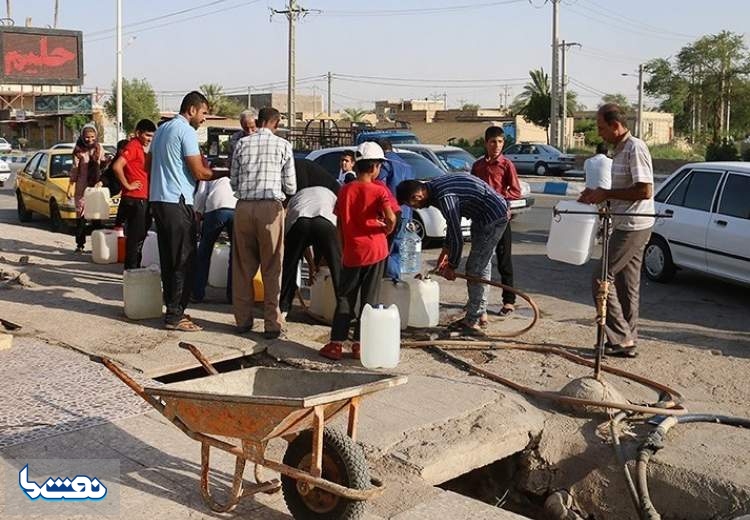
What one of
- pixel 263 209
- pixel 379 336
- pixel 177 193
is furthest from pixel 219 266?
pixel 379 336

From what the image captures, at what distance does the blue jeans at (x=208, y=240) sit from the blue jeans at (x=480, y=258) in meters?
2.63

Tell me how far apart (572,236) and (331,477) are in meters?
4.27

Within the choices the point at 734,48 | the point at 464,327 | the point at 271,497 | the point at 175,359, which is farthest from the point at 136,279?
the point at 734,48

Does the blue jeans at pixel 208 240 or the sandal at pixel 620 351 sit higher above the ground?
the blue jeans at pixel 208 240

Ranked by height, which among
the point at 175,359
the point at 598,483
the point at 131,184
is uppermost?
the point at 131,184

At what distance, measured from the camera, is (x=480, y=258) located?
321 inches

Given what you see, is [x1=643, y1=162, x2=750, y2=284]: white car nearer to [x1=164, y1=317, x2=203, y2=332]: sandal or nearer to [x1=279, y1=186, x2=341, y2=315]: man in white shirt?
[x1=279, y1=186, x2=341, y2=315]: man in white shirt

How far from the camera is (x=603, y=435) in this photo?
5.90 m

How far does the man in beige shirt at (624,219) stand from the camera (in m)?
7.23

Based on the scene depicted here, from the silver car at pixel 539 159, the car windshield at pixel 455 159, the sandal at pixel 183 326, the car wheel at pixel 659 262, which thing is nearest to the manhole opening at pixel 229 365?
the sandal at pixel 183 326

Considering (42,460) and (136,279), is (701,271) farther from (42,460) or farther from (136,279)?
(42,460)

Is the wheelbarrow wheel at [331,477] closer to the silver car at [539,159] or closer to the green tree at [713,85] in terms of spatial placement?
the silver car at [539,159]

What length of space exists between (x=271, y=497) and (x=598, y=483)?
2.18 meters

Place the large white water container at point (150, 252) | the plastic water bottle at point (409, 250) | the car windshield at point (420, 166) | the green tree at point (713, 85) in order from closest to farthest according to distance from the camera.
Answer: the plastic water bottle at point (409, 250), the large white water container at point (150, 252), the car windshield at point (420, 166), the green tree at point (713, 85)
